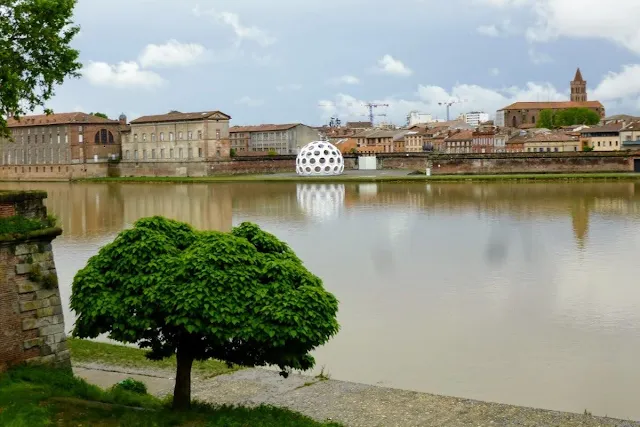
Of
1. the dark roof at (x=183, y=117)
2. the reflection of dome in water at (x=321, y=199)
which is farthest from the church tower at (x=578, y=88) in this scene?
the reflection of dome in water at (x=321, y=199)

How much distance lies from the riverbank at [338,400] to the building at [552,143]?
93.9 metres

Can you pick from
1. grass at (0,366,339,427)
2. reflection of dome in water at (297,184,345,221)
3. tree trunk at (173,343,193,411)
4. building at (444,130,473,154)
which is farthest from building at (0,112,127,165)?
tree trunk at (173,343,193,411)

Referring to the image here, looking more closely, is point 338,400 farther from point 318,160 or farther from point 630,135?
point 630,135

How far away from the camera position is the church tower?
18962 centimetres

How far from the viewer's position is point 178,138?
96312 mm

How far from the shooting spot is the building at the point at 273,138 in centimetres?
11838

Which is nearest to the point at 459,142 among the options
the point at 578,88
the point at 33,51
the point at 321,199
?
the point at 321,199

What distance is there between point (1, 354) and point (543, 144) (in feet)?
323

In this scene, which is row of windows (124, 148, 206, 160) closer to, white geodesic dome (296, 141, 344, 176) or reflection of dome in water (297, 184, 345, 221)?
white geodesic dome (296, 141, 344, 176)

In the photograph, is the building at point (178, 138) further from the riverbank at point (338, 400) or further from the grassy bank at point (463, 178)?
the riverbank at point (338, 400)

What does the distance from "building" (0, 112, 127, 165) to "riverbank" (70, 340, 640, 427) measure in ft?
280

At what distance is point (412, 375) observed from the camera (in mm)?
15750

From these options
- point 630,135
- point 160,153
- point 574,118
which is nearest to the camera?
point 160,153

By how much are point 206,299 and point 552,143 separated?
3900 inches
